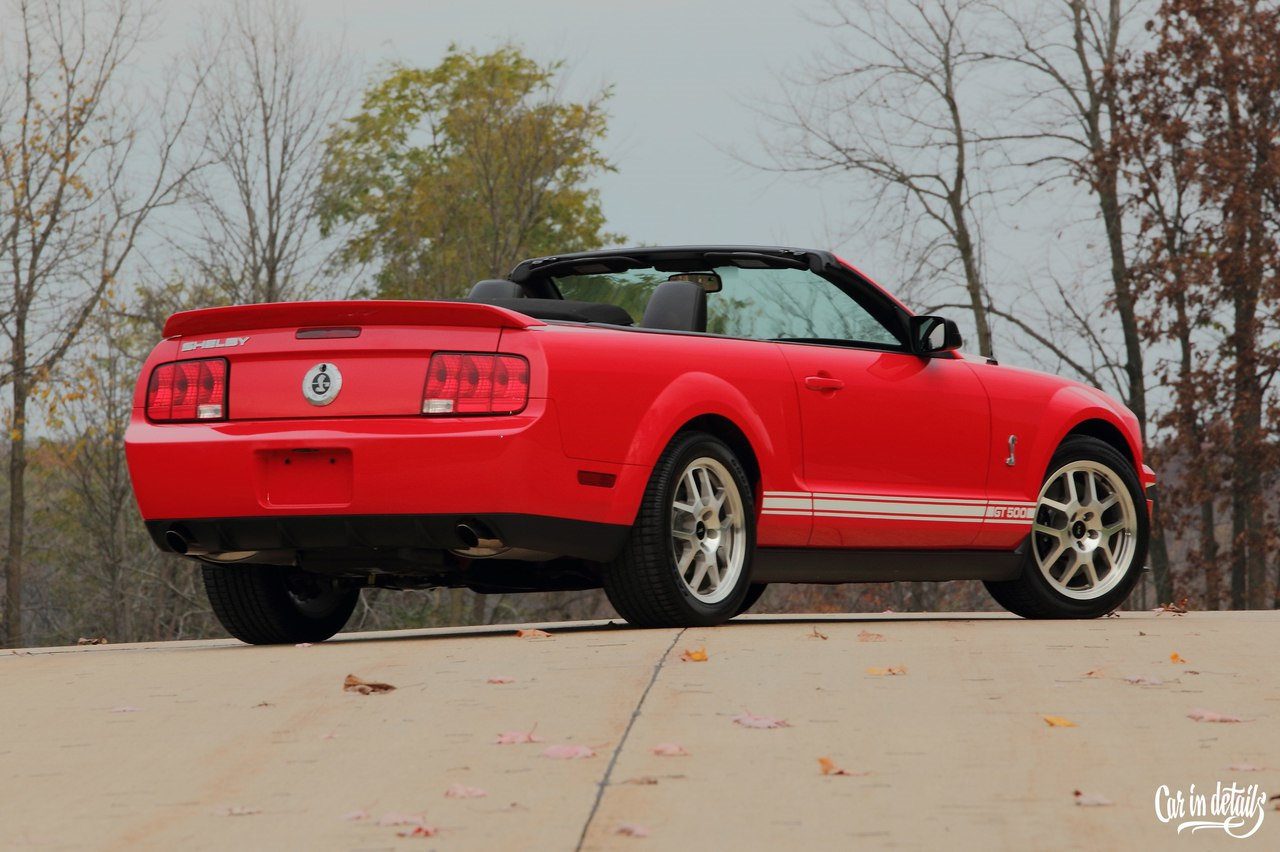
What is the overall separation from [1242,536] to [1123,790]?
90.3 feet

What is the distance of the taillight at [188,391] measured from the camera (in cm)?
721

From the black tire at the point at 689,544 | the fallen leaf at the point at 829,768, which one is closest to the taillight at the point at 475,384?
the black tire at the point at 689,544

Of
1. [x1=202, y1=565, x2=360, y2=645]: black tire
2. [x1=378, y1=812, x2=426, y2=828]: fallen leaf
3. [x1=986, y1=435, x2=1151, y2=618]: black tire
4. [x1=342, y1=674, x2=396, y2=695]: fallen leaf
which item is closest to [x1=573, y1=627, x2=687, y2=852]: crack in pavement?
[x1=378, y1=812, x2=426, y2=828]: fallen leaf

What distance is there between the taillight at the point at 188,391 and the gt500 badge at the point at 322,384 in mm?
395

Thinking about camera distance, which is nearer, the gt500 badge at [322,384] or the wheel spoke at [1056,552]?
the gt500 badge at [322,384]

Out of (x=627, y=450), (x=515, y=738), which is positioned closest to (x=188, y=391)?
(x=627, y=450)

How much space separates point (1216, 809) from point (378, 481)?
3.58 m

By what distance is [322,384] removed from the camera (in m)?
6.99

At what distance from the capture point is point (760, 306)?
837 cm

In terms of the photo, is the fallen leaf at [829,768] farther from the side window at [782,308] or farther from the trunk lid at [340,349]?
the side window at [782,308]

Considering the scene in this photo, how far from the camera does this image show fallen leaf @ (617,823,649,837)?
3850 mm

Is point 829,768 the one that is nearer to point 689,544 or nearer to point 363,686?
point 363,686

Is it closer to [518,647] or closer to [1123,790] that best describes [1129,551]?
[518,647]

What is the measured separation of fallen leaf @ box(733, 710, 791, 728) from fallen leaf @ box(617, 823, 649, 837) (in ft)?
3.59
